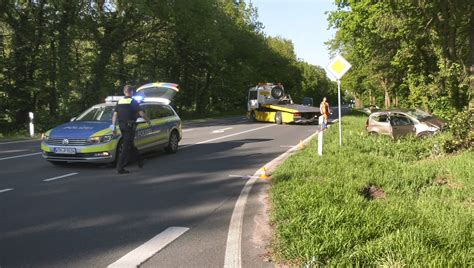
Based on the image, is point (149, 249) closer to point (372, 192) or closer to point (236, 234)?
point (236, 234)

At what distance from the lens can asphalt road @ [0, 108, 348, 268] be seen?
497cm

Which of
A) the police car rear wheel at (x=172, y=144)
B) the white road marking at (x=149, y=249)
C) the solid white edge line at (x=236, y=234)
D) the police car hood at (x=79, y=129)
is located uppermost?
the police car hood at (x=79, y=129)

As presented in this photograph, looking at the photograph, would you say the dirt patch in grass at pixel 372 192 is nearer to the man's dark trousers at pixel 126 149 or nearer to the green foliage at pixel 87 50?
the man's dark trousers at pixel 126 149

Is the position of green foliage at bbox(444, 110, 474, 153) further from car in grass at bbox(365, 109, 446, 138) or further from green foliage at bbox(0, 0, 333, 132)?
green foliage at bbox(0, 0, 333, 132)

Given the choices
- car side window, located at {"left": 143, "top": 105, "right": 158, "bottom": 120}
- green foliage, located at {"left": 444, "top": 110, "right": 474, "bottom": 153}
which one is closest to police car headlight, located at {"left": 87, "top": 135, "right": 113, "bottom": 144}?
car side window, located at {"left": 143, "top": 105, "right": 158, "bottom": 120}

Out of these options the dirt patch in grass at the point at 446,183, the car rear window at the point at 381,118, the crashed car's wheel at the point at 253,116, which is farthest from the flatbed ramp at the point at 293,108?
the dirt patch in grass at the point at 446,183

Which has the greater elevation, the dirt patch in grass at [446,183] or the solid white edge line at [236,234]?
the solid white edge line at [236,234]

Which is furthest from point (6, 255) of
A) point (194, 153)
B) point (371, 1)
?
point (371, 1)

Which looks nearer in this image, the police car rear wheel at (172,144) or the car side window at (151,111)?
the car side window at (151,111)

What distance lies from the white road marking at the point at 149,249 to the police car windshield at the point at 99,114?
652cm

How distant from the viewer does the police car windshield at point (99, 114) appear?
1194 cm

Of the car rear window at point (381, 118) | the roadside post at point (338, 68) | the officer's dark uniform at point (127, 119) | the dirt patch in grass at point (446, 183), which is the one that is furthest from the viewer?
the car rear window at point (381, 118)

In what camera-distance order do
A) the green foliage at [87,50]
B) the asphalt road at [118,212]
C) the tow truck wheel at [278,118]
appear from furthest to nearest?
the tow truck wheel at [278,118] → the green foliage at [87,50] → the asphalt road at [118,212]

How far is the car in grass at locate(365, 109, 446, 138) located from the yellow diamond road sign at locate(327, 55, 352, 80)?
17.5 feet
